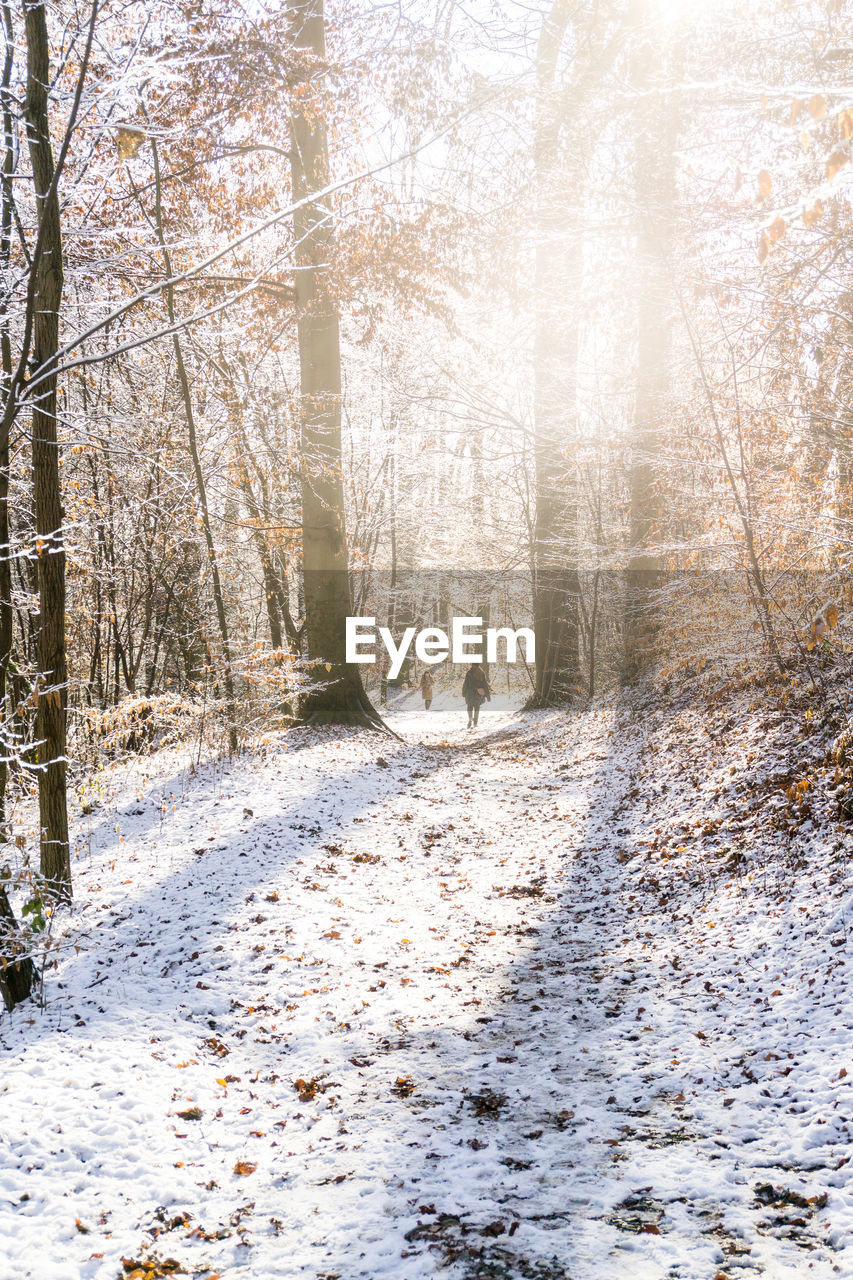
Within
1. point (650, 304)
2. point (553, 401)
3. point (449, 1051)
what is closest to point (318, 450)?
point (553, 401)

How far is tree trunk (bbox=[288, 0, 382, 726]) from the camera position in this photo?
12.1 meters

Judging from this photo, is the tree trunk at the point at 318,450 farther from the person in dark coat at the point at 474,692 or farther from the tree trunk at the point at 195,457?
the person in dark coat at the point at 474,692

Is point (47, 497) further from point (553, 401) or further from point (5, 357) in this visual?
point (553, 401)

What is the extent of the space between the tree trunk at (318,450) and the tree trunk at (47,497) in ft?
20.0

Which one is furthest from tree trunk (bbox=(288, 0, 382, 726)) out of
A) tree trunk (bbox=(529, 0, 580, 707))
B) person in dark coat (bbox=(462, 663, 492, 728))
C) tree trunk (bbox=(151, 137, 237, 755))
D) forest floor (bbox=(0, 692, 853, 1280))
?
person in dark coat (bbox=(462, 663, 492, 728))

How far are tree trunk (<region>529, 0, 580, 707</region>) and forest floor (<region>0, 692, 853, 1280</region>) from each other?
703 centimetres

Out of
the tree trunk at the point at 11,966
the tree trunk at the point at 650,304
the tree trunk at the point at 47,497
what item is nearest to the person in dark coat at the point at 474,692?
the tree trunk at the point at 650,304

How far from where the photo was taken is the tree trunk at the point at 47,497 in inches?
208

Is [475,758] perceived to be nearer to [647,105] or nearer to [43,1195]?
[647,105]

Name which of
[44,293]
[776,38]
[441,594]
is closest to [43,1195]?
[44,293]

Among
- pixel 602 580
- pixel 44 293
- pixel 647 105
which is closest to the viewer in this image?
pixel 44 293

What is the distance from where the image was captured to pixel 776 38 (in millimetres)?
6387

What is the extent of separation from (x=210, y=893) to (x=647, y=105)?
352 inches

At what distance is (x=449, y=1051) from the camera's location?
4703mm
